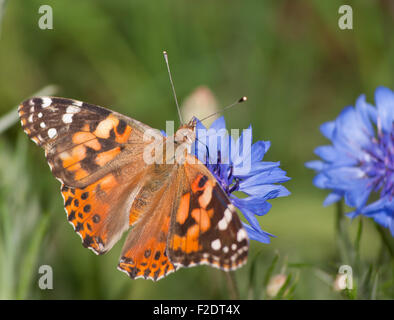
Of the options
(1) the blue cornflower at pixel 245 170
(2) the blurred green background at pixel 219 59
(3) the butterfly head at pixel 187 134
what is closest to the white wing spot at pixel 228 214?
(1) the blue cornflower at pixel 245 170

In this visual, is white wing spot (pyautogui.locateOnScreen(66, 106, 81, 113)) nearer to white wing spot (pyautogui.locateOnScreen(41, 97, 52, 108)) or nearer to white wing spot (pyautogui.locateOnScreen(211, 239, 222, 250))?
white wing spot (pyautogui.locateOnScreen(41, 97, 52, 108))

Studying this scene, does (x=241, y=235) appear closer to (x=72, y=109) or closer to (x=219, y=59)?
(x=72, y=109)

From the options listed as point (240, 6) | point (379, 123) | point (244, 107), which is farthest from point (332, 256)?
point (240, 6)

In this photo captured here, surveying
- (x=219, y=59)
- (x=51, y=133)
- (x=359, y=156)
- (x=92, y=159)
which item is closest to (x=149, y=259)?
(x=92, y=159)

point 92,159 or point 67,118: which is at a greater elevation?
point 67,118

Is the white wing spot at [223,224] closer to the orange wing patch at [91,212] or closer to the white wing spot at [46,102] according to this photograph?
the orange wing patch at [91,212]

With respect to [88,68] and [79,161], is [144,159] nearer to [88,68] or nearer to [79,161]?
[79,161]
